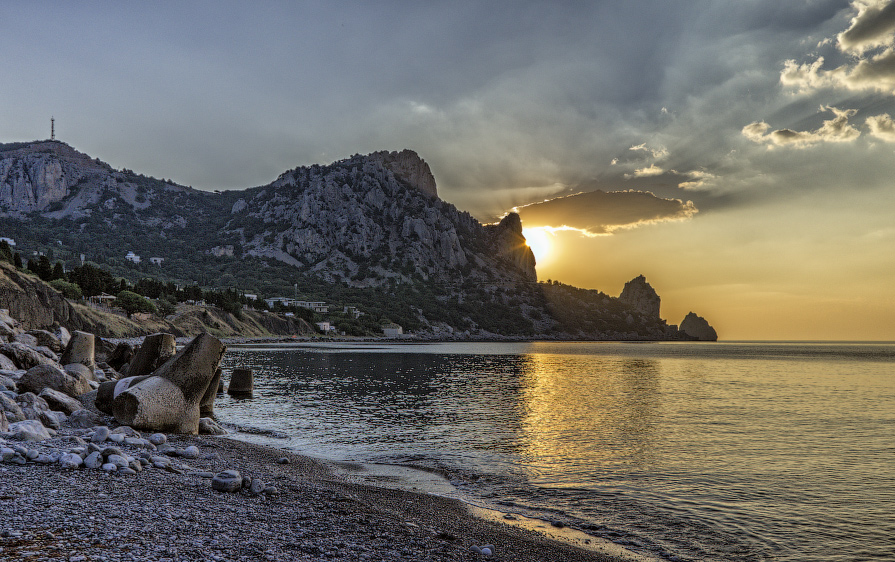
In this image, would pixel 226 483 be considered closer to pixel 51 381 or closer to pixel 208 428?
pixel 208 428

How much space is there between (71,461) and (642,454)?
847 inches

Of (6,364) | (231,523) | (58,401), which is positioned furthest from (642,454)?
(6,364)

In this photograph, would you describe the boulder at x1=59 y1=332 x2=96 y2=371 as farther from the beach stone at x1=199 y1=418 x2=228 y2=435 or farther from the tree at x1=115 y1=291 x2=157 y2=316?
the tree at x1=115 y1=291 x2=157 y2=316

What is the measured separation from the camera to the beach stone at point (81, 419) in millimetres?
18416

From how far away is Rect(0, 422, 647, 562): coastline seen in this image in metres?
7.79

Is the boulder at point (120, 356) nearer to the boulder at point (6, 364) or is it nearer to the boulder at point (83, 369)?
the boulder at point (83, 369)

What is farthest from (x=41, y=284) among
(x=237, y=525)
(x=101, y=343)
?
(x=237, y=525)

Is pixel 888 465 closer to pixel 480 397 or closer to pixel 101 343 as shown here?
pixel 480 397

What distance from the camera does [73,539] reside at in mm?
7559

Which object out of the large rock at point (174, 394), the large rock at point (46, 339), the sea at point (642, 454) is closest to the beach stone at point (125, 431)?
the large rock at point (174, 394)

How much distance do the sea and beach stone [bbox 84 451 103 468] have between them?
977cm

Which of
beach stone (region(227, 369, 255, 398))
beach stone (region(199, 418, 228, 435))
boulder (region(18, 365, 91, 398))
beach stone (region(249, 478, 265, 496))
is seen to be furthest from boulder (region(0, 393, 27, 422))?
beach stone (region(227, 369, 255, 398))

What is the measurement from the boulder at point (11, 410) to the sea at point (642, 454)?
973 cm

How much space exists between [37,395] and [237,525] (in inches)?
639
